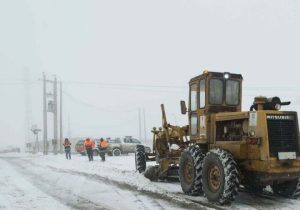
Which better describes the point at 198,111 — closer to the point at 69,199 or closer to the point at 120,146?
the point at 69,199

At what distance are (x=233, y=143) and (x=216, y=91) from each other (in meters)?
1.89

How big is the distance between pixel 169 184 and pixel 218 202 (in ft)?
13.7

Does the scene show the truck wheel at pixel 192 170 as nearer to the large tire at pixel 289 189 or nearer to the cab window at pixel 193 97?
the cab window at pixel 193 97

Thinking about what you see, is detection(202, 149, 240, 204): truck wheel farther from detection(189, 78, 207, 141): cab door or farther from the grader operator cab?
detection(189, 78, 207, 141): cab door

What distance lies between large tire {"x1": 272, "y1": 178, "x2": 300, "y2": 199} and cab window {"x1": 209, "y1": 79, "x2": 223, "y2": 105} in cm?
260

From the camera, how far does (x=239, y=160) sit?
450 inches

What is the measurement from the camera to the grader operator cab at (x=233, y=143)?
1067cm

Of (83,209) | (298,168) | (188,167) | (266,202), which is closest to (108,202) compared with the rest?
(83,209)

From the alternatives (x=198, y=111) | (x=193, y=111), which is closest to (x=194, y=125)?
(x=193, y=111)

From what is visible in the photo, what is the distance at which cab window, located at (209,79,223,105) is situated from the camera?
12758 mm

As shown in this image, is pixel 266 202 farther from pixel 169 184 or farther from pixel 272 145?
pixel 169 184

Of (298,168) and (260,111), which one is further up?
(260,111)

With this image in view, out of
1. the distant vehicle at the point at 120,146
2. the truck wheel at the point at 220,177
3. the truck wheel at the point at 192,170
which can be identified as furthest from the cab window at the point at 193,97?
the distant vehicle at the point at 120,146

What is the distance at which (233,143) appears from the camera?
1144cm
